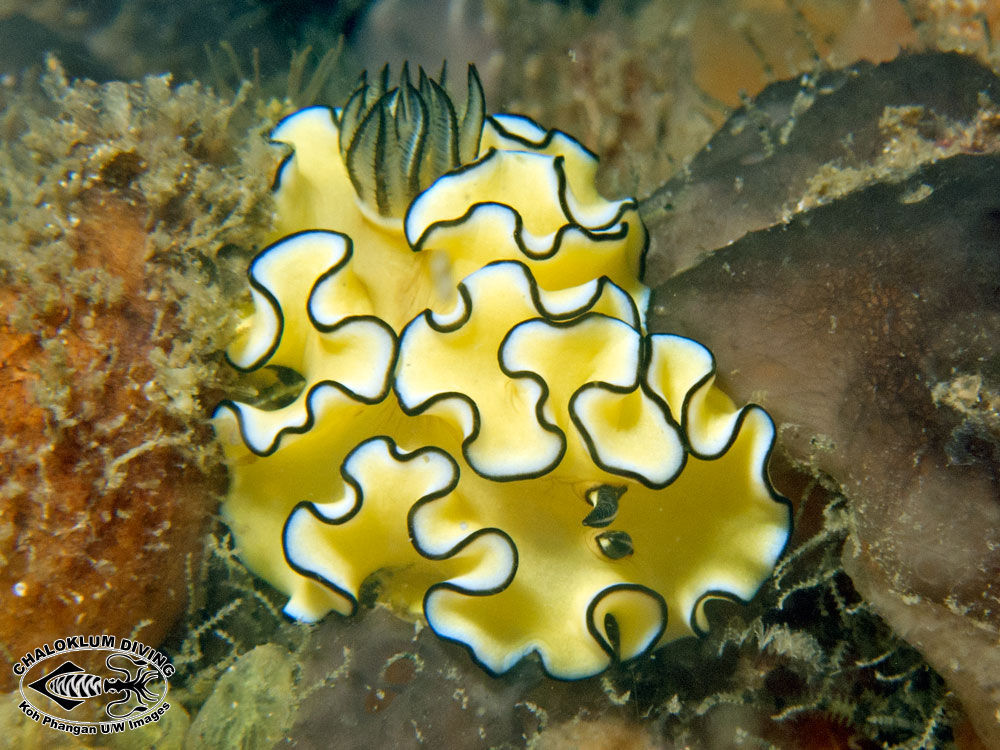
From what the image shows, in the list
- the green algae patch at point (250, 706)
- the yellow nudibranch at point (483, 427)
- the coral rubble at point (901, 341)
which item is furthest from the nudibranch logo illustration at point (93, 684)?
the coral rubble at point (901, 341)

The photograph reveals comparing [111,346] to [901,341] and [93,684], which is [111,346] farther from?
[901,341]

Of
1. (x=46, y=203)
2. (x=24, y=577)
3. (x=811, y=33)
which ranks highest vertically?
(x=811, y=33)

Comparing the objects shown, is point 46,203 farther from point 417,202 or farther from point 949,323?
point 949,323

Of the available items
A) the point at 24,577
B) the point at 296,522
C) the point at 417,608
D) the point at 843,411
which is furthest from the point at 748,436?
the point at 24,577

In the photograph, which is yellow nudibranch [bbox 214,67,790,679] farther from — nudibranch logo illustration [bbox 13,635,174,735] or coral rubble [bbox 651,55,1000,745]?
nudibranch logo illustration [bbox 13,635,174,735]

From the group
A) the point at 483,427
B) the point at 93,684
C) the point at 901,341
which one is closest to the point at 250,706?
the point at 93,684

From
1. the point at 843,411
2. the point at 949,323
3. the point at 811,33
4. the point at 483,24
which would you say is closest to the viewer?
the point at 949,323
